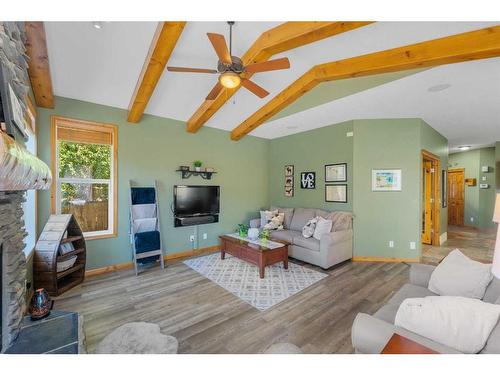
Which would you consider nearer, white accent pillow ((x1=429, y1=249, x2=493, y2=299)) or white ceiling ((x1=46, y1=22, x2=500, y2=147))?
white accent pillow ((x1=429, y1=249, x2=493, y2=299))

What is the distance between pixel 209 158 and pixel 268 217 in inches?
71.1

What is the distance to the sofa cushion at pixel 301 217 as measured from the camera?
453cm

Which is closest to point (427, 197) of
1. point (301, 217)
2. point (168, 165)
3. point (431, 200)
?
point (431, 200)

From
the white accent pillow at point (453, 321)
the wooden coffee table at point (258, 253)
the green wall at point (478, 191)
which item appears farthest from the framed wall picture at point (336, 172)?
the green wall at point (478, 191)

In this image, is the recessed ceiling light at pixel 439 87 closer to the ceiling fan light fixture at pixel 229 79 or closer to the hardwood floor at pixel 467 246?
the ceiling fan light fixture at pixel 229 79

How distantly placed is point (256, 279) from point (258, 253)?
0.36 metres

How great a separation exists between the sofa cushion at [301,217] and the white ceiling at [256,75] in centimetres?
185

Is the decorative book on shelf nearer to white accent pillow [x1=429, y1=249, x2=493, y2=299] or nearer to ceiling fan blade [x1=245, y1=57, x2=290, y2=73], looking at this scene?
ceiling fan blade [x1=245, y1=57, x2=290, y2=73]

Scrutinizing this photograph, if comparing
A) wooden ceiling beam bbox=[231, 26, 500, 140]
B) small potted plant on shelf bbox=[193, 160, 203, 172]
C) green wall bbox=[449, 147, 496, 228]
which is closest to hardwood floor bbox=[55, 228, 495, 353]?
small potted plant on shelf bbox=[193, 160, 203, 172]

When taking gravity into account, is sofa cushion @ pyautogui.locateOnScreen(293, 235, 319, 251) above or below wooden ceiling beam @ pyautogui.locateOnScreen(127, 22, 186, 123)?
below

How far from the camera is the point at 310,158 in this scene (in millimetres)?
4973

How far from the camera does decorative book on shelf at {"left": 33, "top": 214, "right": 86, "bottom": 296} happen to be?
2.64m

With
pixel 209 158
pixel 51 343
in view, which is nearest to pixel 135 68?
pixel 209 158

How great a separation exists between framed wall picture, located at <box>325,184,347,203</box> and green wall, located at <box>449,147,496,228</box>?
5.76 meters
